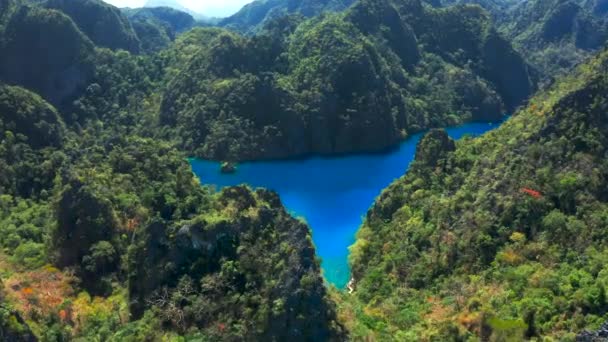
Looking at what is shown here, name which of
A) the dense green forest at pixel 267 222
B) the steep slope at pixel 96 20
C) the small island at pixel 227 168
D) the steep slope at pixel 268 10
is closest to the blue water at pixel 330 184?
the small island at pixel 227 168

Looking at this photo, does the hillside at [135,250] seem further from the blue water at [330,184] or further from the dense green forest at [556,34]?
the dense green forest at [556,34]

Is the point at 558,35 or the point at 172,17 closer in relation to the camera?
the point at 558,35

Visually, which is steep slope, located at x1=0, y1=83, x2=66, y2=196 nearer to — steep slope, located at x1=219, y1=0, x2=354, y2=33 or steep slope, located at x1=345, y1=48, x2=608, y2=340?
steep slope, located at x1=345, y1=48, x2=608, y2=340

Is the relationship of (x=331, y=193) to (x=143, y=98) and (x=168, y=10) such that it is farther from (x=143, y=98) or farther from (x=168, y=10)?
(x=168, y=10)

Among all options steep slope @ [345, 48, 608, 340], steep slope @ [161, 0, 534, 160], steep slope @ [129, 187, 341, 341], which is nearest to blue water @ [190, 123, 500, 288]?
steep slope @ [161, 0, 534, 160]

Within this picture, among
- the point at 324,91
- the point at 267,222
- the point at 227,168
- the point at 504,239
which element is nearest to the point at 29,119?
the point at 227,168

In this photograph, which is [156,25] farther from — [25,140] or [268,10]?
[25,140]

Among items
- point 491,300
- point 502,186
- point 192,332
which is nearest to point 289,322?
point 192,332
